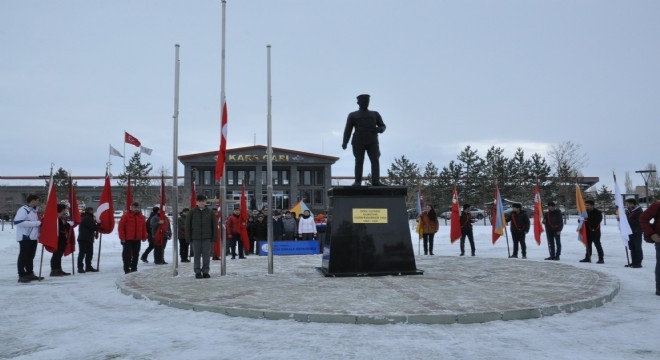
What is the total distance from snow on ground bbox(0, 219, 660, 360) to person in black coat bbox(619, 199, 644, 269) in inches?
225

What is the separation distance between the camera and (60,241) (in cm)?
1218

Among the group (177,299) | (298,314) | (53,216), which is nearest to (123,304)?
(177,299)

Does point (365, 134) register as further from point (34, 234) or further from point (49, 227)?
point (34, 234)

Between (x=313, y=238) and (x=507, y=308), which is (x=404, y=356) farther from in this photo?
(x=313, y=238)

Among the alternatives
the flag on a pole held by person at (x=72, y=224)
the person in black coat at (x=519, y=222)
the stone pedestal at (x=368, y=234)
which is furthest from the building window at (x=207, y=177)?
the stone pedestal at (x=368, y=234)

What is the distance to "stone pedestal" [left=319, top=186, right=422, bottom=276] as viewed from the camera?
1000cm

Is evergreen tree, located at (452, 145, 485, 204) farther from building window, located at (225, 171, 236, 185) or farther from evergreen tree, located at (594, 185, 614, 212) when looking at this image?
building window, located at (225, 171, 236, 185)

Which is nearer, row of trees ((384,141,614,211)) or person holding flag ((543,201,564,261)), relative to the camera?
person holding flag ((543,201,564,261))

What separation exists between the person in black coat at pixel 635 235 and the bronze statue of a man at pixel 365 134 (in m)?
7.56

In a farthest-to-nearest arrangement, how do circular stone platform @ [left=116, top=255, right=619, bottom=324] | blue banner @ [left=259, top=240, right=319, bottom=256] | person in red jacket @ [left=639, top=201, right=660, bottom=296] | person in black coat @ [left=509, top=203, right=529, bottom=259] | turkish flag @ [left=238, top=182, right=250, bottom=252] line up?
blue banner @ [left=259, top=240, right=319, bottom=256], turkish flag @ [left=238, top=182, right=250, bottom=252], person in black coat @ [left=509, top=203, right=529, bottom=259], person in red jacket @ [left=639, top=201, right=660, bottom=296], circular stone platform @ [left=116, top=255, right=619, bottom=324]

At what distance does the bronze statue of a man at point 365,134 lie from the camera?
1088 centimetres

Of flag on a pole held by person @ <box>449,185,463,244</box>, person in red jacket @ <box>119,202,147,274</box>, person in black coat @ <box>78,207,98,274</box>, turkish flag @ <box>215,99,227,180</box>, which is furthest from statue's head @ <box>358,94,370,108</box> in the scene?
person in black coat @ <box>78,207,98,274</box>

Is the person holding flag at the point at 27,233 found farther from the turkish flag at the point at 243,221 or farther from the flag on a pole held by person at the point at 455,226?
the flag on a pole held by person at the point at 455,226

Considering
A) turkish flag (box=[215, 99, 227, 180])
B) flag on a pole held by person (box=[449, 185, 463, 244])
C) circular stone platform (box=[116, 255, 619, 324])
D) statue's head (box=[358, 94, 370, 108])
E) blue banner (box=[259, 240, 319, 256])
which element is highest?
statue's head (box=[358, 94, 370, 108])
